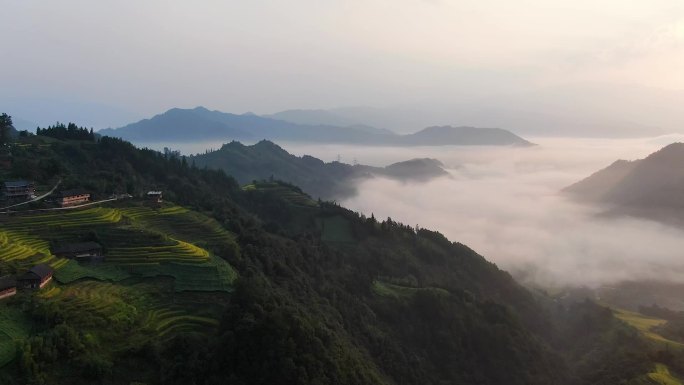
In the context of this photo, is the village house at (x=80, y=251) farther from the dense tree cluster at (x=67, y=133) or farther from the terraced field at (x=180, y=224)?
the dense tree cluster at (x=67, y=133)

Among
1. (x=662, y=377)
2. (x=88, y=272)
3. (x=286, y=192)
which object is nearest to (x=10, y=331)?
(x=88, y=272)

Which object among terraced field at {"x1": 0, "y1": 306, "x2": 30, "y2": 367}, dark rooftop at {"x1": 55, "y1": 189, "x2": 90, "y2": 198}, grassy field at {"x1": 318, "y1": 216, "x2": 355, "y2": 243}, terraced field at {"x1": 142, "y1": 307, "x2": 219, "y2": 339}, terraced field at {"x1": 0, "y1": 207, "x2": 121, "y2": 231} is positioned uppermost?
dark rooftop at {"x1": 55, "y1": 189, "x2": 90, "y2": 198}

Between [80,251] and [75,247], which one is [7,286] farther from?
[75,247]

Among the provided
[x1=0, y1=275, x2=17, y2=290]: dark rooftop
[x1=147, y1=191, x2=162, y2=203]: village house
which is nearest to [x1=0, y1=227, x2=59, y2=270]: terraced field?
[x1=0, y1=275, x2=17, y2=290]: dark rooftop

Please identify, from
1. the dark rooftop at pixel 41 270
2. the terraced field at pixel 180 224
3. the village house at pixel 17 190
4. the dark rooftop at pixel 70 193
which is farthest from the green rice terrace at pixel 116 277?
the village house at pixel 17 190

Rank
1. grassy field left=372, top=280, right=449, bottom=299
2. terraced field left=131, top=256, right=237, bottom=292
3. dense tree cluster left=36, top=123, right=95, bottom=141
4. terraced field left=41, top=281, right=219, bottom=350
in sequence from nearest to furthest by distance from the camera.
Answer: terraced field left=41, top=281, right=219, bottom=350
terraced field left=131, top=256, right=237, bottom=292
grassy field left=372, top=280, right=449, bottom=299
dense tree cluster left=36, top=123, right=95, bottom=141

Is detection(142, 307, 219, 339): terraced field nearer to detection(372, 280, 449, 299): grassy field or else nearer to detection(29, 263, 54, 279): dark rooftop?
detection(29, 263, 54, 279): dark rooftop
